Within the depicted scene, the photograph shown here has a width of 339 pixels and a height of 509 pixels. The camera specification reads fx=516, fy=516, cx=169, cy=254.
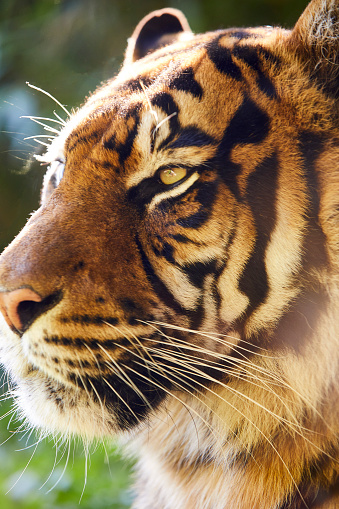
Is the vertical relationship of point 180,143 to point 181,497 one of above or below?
above

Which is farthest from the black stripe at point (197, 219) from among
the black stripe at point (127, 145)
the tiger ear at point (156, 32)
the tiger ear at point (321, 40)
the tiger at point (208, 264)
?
the tiger ear at point (156, 32)

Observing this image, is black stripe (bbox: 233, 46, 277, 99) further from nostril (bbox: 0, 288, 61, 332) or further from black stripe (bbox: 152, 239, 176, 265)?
nostril (bbox: 0, 288, 61, 332)

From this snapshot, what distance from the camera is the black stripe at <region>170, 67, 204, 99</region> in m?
0.64

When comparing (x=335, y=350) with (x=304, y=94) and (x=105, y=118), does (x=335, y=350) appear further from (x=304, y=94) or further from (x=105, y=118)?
(x=105, y=118)

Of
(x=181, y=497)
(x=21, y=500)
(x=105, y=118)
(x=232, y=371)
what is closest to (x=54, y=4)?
(x=105, y=118)

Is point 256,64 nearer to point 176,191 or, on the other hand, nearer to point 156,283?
point 176,191

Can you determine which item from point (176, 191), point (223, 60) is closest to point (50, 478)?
point (176, 191)

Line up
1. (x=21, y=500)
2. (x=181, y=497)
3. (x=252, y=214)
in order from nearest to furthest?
(x=252, y=214) < (x=181, y=497) < (x=21, y=500)

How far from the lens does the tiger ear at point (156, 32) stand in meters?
0.85

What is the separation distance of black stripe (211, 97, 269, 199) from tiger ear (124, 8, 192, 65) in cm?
30

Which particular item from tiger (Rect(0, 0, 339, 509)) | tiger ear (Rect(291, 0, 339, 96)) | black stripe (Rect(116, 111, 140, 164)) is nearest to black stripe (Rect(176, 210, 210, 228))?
tiger (Rect(0, 0, 339, 509))

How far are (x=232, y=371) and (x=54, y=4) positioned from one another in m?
0.61

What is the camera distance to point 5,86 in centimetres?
84

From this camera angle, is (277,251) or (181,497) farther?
(181,497)
